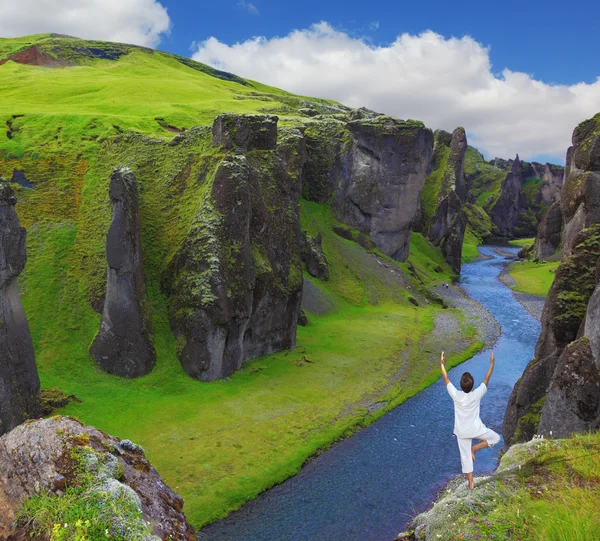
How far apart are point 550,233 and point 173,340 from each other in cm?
12787

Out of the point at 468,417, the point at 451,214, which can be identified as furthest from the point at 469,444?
the point at 451,214

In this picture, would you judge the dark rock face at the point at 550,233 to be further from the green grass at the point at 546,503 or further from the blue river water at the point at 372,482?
the green grass at the point at 546,503

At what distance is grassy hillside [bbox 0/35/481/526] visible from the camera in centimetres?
3506

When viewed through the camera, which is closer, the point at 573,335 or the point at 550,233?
the point at 573,335

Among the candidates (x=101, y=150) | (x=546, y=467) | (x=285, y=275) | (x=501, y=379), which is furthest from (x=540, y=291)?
(x=546, y=467)

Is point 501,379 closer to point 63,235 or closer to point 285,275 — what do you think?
point 285,275

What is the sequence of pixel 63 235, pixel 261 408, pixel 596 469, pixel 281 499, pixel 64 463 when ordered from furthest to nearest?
pixel 63 235, pixel 261 408, pixel 281 499, pixel 64 463, pixel 596 469

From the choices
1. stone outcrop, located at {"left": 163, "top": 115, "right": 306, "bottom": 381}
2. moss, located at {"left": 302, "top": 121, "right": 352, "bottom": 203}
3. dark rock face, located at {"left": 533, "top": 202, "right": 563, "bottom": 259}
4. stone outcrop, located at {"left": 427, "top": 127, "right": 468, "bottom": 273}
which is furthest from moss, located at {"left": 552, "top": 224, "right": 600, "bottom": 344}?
dark rock face, located at {"left": 533, "top": 202, "right": 563, "bottom": 259}

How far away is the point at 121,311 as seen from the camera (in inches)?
1690

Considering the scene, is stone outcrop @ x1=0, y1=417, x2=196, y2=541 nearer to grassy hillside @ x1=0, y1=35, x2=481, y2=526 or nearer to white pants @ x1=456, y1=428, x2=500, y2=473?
white pants @ x1=456, y1=428, x2=500, y2=473

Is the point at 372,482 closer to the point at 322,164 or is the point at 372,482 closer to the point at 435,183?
the point at 322,164

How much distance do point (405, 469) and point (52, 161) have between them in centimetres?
5092

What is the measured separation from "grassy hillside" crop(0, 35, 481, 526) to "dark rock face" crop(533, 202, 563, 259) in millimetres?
75840

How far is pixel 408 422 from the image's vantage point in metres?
42.9
